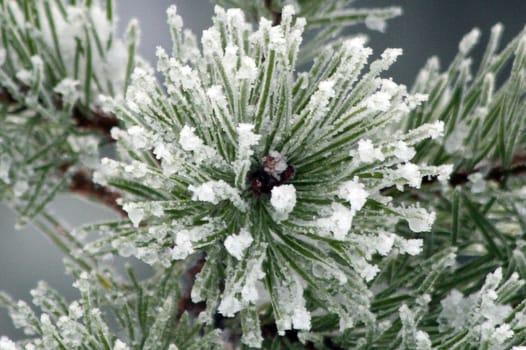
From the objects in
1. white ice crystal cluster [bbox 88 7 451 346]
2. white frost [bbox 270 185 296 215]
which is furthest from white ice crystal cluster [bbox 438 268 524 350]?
white frost [bbox 270 185 296 215]

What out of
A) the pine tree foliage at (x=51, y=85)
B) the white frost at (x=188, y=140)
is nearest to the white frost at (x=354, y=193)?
the white frost at (x=188, y=140)

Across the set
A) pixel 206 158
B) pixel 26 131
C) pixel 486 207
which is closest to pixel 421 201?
pixel 486 207

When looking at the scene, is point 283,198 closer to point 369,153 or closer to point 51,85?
point 369,153

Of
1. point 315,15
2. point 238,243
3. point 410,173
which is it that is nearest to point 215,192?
point 238,243

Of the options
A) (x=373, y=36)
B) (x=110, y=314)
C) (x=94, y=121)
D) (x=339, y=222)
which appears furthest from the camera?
(x=373, y=36)

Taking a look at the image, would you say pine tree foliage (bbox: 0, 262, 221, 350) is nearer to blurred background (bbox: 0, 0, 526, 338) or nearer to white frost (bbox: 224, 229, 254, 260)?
white frost (bbox: 224, 229, 254, 260)

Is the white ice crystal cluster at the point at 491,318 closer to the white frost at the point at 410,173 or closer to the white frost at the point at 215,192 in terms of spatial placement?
the white frost at the point at 410,173
